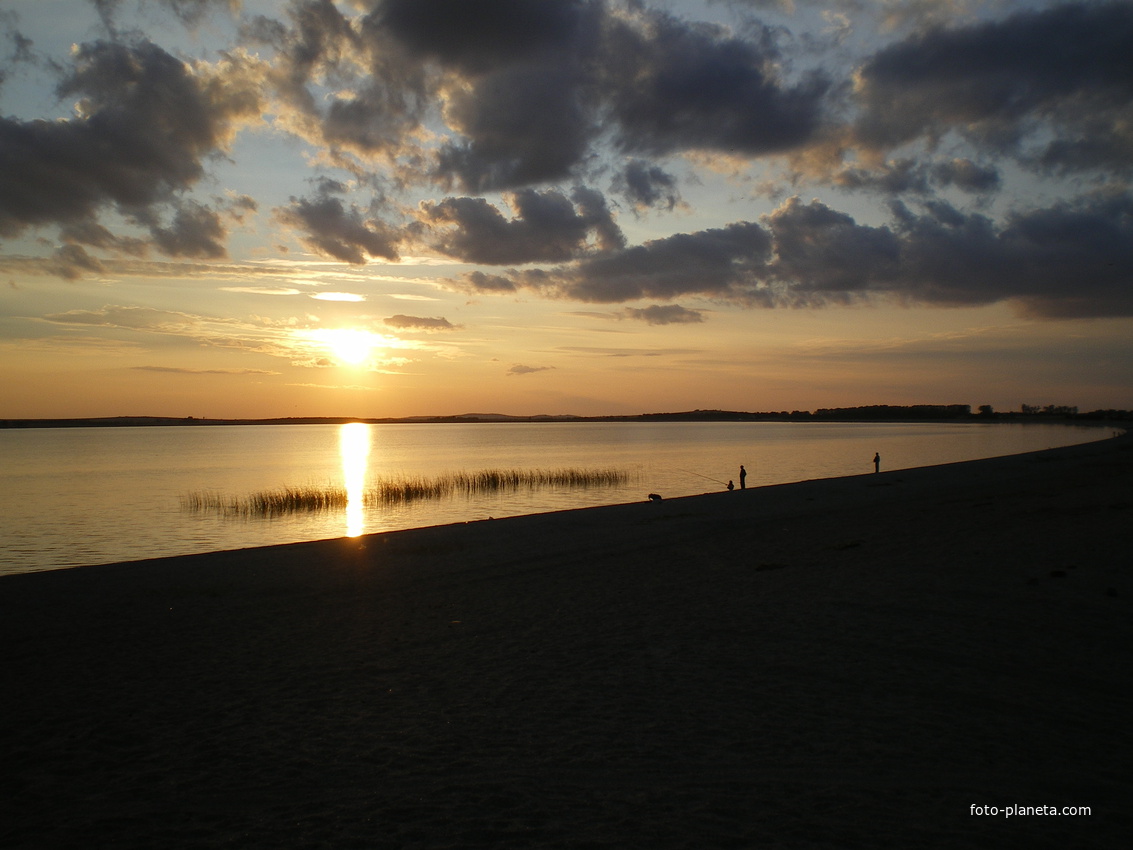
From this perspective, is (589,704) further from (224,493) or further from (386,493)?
(224,493)

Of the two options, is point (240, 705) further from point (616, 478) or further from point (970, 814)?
point (616, 478)

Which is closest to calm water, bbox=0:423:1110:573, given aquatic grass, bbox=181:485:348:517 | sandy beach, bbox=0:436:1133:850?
aquatic grass, bbox=181:485:348:517

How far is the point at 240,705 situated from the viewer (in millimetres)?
7406

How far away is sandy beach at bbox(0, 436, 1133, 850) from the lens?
4887 mm

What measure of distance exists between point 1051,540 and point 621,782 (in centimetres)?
1339

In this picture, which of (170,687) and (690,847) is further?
(170,687)

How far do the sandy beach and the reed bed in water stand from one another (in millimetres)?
20700

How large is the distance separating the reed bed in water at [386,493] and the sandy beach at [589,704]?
815 inches

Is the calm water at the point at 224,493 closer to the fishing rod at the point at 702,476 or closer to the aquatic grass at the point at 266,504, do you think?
the fishing rod at the point at 702,476

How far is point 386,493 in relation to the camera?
1563 inches

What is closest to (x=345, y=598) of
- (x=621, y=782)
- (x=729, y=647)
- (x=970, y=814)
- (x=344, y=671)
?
(x=344, y=671)

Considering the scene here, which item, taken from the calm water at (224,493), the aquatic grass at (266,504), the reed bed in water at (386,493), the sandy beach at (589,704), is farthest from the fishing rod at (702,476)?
the sandy beach at (589,704)

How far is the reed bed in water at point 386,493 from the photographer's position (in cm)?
3538

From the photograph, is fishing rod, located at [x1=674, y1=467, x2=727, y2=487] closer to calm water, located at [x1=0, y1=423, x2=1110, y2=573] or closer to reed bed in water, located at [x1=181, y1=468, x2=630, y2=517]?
calm water, located at [x1=0, y1=423, x2=1110, y2=573]
